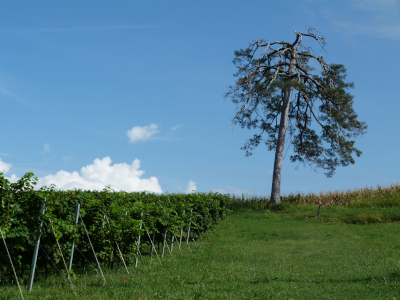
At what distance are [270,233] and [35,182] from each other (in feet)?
52.4

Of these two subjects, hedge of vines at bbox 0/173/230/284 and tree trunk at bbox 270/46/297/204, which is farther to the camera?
tree trunk at bbox 270/46/297/204

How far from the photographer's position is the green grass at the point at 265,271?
32.3ft

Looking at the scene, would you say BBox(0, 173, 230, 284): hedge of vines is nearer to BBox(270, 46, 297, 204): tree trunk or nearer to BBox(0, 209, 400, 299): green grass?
BBox(0, 209, 400, 299): green grass

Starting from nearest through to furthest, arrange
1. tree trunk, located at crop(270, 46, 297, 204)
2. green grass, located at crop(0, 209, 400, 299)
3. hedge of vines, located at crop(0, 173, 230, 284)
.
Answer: green grass, located at crop(0, 209, 400, 299) → hedge of vines, located at crop(0, 173, 230, 284) → tree trunk, located at crop(270, 46, 297, 204)

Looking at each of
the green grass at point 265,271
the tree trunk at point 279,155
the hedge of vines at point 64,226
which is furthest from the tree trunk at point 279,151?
the hedge of vines at point 64,226

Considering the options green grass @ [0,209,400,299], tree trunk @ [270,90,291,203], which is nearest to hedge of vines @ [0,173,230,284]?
green grass @ [0,209,400,299]

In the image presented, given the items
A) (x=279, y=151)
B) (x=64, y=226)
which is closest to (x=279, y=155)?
(x=279, y=151)

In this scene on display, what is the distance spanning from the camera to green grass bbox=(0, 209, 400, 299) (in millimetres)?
9852

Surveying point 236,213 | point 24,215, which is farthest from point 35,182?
point 236,213

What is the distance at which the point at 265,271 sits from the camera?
12875mm

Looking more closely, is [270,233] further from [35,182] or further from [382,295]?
[35,182]

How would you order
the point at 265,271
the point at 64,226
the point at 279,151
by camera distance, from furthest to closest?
the point at 279,151 → the point at 265,271 → the point at 64,226

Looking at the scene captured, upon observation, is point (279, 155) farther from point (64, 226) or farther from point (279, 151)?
point (64, 226)

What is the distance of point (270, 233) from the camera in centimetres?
2417
